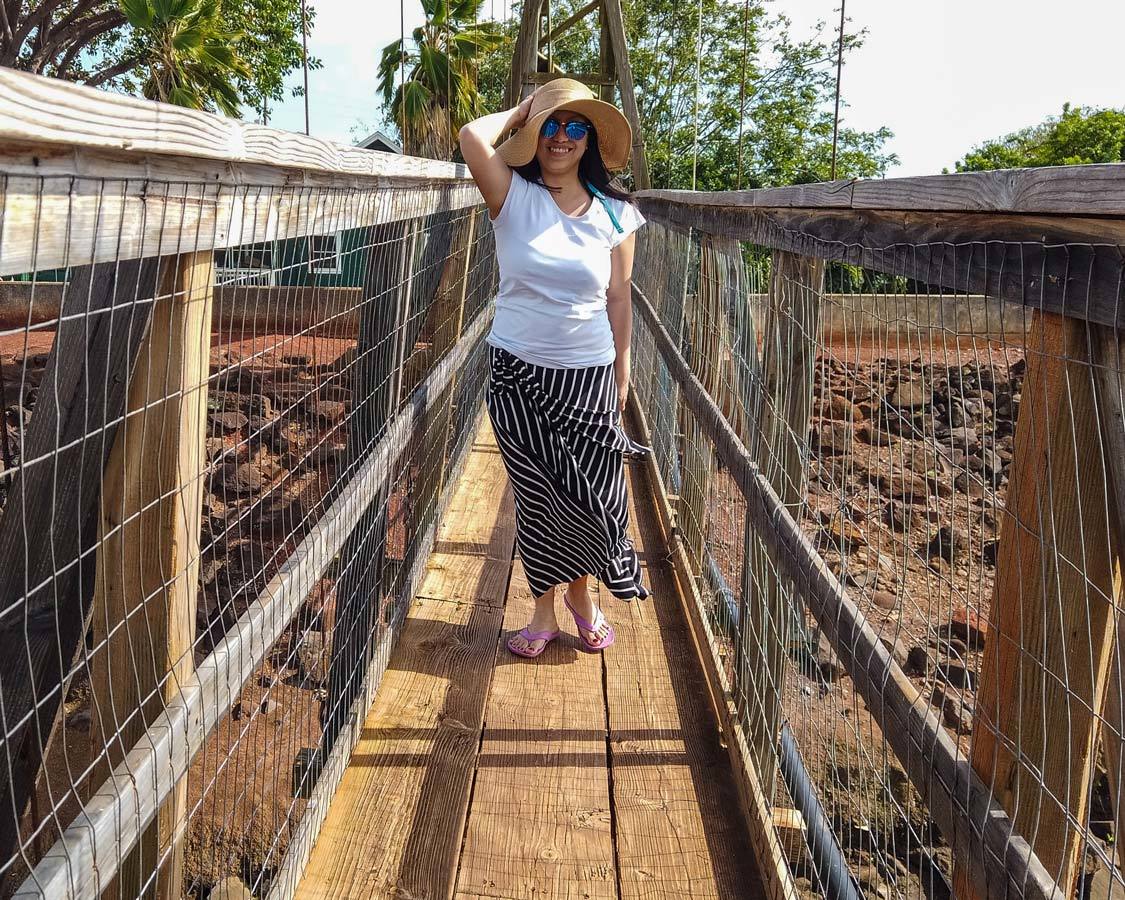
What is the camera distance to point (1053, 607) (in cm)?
118

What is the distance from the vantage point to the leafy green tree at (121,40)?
18781mm

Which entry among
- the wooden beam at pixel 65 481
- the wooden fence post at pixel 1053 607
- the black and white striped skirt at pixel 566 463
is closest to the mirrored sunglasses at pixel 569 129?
the black and white striped skirt at pixel 566 463

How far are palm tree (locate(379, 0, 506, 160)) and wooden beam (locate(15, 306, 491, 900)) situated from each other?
60.8ft

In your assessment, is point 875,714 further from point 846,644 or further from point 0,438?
point 0,438

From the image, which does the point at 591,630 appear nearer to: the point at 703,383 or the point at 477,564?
the point at 477,564

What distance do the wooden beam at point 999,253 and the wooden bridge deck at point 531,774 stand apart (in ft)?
4.67

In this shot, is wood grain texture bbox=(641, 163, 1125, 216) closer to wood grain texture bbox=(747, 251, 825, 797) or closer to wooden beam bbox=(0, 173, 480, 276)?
wood grain texture bbox=(747, 251, 825, 797)

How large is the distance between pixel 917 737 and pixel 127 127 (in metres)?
1.23

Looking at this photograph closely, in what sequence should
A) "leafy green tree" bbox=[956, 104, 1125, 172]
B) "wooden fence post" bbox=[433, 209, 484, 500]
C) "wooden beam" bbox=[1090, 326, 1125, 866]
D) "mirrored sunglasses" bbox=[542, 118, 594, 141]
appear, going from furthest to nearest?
"leafy green tree" bbox=[956, 104, 1125, 172], "wooden fence post" bbox=[433, 209, 484, 500], "mirrored sunglasses" bbox=[542, 118, 594, 141], "wooden beam" bbox=[1090, 326, 1125, 866]

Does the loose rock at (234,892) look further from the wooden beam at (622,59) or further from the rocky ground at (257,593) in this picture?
the wooden beam at (622,59)

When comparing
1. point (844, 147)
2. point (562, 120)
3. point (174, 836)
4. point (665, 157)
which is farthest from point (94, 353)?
point (844, 147)

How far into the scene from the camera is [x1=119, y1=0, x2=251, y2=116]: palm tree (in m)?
17.7

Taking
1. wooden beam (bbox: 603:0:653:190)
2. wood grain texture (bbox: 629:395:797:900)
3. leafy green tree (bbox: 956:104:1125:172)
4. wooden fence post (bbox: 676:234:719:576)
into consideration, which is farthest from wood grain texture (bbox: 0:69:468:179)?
leafy green tree (bbox: 956:104:1125:172)

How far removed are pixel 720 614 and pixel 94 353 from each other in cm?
246
